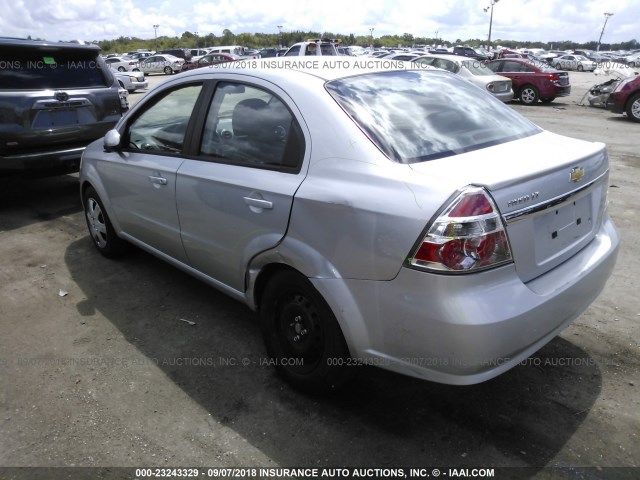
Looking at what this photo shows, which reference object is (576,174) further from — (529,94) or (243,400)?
Answer: (529,94)

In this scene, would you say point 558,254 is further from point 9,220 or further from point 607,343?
point 9,220

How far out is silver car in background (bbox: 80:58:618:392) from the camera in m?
2.12

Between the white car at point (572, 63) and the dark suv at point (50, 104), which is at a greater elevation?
the white car at point (572, 63)

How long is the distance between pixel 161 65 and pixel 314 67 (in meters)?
38.4

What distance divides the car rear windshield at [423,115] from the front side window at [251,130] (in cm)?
33

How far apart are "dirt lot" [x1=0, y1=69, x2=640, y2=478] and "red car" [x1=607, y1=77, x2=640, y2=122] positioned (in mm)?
11294

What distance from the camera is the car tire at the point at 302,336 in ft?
8.35

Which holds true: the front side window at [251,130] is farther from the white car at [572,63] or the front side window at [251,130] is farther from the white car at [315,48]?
the white car at [572,63]

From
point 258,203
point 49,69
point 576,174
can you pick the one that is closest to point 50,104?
point 49,69

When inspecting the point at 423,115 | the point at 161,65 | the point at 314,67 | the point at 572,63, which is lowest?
the point at 423,115

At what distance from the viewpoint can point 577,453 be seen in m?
2.40

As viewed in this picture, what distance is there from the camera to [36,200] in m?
6.86

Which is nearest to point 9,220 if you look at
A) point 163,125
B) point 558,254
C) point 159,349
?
point 163,125

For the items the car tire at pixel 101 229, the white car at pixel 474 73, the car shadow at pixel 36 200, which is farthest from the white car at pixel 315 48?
the car tire at pixel 101 229
